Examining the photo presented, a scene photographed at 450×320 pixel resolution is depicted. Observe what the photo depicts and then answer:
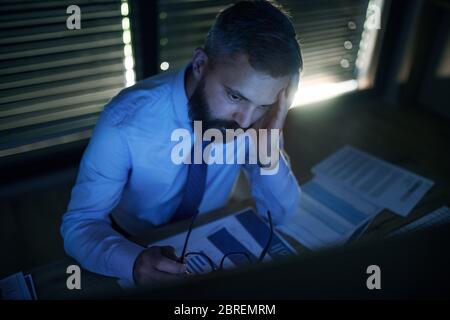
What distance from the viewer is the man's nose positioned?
44.1 inches

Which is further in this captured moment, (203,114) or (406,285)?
(203,114)

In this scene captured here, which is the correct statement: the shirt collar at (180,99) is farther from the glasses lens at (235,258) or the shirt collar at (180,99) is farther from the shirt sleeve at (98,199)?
the glasses lens at (235,258)

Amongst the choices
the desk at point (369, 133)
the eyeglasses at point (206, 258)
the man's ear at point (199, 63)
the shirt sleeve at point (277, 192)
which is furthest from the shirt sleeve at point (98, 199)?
the desk at point (369, 133)

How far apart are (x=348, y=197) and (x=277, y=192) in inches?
11.1

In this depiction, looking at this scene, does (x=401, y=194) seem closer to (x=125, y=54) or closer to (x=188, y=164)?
(x=188, y=164)

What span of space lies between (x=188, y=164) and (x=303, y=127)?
1.67 m

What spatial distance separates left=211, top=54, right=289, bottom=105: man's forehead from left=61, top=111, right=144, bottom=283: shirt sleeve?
0.31m

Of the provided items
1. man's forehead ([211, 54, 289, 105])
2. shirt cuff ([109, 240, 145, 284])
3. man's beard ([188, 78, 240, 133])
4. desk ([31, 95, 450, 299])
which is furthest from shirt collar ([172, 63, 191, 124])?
desk ([31, 95, 450, 299])

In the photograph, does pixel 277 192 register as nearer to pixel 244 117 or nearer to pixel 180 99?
pixel 244 117

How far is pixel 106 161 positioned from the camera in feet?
3.56

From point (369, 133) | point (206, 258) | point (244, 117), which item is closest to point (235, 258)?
point (206, 258)

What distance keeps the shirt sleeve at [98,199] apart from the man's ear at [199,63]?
0.84ft

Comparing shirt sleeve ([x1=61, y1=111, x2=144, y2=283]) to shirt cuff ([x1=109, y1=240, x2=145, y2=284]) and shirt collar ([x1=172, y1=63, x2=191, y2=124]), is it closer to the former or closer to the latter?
shirt cuff ([x1=109, y1=240, x2=145, y2=284])
